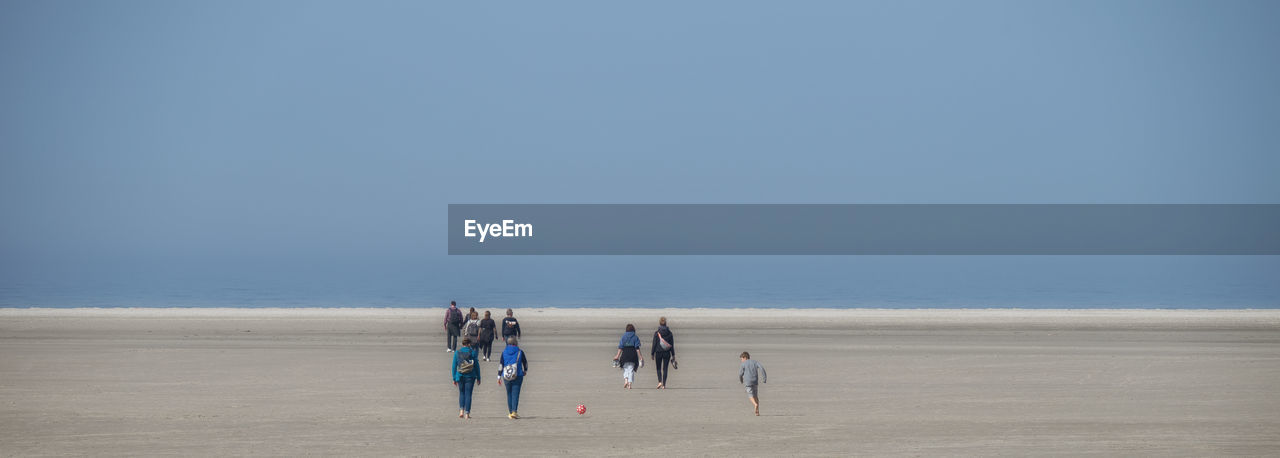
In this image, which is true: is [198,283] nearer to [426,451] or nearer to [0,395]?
[0,395]

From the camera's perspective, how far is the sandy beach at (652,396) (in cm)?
1864

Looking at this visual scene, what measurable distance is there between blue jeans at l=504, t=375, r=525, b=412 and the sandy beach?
34 centimetres

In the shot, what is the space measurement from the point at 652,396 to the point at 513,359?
5207mm

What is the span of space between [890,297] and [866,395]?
98.8m

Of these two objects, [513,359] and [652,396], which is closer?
[513,359]

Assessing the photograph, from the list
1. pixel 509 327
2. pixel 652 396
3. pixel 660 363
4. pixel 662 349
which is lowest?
pixel 652 396

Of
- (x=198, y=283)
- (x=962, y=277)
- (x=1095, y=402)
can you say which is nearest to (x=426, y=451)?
(x=1095, y=402)

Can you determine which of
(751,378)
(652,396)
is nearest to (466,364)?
(751,378)

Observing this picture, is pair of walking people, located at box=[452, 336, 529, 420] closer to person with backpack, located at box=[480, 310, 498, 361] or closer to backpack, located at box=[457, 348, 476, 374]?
backpack, located at box=[457, 348, 476, 374]

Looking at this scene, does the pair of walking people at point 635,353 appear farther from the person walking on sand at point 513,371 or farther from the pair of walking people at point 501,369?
the pair of walking people at point 501,369

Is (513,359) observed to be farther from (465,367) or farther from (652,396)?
(652,396)

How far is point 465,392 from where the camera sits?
69.6 feet

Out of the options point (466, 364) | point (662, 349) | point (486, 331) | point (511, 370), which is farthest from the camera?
point (486, 331)

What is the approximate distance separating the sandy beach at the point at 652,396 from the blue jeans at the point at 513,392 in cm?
34
